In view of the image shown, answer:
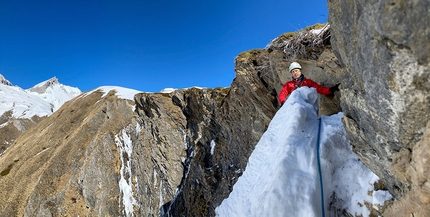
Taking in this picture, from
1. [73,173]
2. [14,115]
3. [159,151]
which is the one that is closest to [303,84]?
[159,151]

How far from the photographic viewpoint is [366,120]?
3.98 metres

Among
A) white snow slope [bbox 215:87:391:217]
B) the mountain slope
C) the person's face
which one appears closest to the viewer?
white snow slope [bbox 215:87:391:217]

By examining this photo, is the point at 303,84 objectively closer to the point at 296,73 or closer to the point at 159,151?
the point at 296,73

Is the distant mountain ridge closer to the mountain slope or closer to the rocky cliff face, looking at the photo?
the rocky cliff face

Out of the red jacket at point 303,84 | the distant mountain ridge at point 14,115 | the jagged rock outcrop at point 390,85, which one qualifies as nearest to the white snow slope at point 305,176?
the jagged rock outcrop at point 390,85

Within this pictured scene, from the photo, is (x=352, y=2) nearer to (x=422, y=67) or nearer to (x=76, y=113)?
(x=422, y=67)

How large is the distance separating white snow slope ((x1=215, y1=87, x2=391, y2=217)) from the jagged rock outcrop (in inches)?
33.1

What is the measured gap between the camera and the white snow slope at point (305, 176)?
4.98m

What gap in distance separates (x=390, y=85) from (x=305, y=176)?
9.76 ft

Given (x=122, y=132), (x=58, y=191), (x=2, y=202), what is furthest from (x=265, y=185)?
(x=2, y=202)

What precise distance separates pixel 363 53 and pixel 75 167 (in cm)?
5208

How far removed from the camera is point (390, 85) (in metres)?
3.07

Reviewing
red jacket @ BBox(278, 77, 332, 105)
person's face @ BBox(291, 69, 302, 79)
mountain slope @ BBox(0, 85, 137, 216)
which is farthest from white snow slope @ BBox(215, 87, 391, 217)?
mountain slope @ BBox(0, 85, 137, 216)

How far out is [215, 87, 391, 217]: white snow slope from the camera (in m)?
4.98
